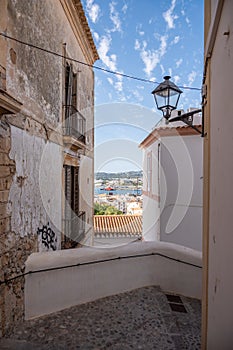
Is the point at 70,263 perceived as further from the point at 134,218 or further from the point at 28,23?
the point at 134,218

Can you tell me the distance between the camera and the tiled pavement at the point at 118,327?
9.59 ft

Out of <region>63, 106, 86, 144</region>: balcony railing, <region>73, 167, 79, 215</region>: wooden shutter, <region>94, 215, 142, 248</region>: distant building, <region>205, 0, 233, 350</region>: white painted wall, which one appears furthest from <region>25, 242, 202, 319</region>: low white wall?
<region>94, 215, 142, 248</region>: distant building

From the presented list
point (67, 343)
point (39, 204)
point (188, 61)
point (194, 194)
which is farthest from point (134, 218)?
point (67, 343)

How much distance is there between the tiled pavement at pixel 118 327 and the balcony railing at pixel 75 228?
7.02 feet

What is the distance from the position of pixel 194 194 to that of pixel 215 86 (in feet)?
19.8

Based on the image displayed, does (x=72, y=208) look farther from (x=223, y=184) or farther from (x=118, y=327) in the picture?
(x=223, y=184)

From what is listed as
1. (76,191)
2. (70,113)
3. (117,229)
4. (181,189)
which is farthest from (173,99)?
(117,229)

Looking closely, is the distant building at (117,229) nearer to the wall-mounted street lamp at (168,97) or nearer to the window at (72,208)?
the window at (72,208)

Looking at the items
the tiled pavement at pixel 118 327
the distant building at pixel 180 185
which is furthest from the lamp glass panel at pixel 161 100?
the tiled pavement at pixel 118 327

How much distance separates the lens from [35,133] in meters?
3.99

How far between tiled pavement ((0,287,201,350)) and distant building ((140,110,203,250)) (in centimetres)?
368

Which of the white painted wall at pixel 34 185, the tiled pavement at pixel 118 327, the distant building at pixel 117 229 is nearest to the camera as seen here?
the tiled pavement at pixel 118 327

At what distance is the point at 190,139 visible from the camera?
7.49 metres

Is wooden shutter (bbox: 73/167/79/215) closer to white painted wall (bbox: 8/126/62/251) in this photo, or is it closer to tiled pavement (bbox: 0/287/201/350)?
white painted wall (bbox: 8/126/62/251)
